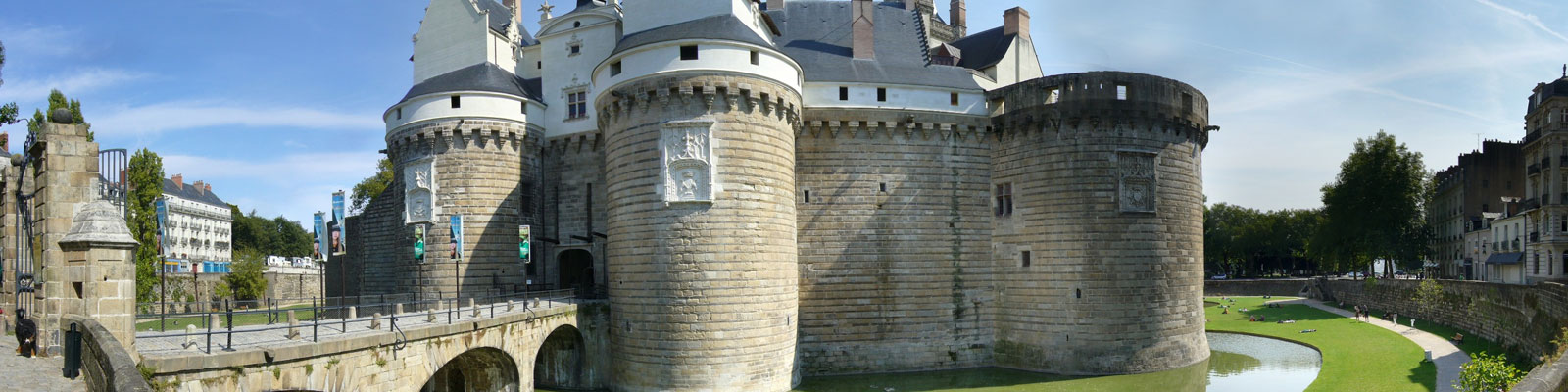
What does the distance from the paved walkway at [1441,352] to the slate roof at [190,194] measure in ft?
259

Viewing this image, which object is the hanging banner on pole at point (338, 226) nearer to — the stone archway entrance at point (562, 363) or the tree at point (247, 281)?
the stone archway entrance at point (562, 363)

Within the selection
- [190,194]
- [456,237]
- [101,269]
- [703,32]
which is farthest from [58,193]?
[190,194]

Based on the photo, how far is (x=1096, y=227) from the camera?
87.9ft

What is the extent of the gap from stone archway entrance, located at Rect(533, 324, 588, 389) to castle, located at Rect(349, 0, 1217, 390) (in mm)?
1582

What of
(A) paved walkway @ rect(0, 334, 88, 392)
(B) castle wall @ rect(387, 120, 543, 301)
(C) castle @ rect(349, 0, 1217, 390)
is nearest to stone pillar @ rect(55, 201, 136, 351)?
(A) paved walkway @ rect(0, 334, 88, 392)

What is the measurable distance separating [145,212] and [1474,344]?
48009 millimetres

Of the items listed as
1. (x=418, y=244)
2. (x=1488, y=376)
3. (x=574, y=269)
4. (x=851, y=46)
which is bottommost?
(x=1488, y=376)

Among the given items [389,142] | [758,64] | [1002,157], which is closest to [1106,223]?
[1002,157]

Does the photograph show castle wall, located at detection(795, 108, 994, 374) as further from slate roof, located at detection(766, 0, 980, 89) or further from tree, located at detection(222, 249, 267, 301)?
tree, located at detection(222, 249, 267, 301)

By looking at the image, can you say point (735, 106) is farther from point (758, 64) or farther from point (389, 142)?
point (389, 142)

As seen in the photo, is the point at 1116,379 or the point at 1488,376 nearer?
the point at 1488,376

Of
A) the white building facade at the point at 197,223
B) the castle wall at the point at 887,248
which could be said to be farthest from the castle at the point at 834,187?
the white building facade at the point at 197,223

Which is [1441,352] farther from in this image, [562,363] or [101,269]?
[101,269]

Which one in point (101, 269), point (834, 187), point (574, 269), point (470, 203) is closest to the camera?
point (101, 269)
